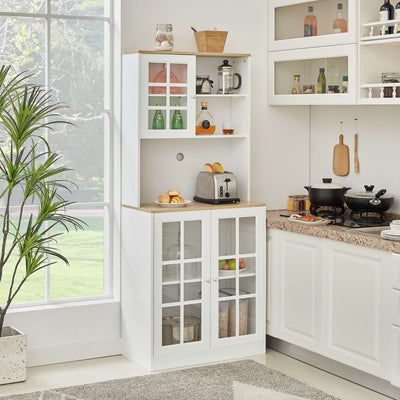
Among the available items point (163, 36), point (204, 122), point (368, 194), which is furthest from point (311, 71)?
point (163, 36)

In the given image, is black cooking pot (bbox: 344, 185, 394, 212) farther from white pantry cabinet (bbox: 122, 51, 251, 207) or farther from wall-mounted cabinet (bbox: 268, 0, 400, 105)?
white pantry cabinet (bbox: 122, 51, 251, 207)

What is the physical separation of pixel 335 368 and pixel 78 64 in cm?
246

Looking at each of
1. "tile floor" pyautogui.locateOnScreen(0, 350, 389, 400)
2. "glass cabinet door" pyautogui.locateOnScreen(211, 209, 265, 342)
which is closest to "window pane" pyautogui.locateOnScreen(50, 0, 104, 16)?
"glass cabinet door" pyautogui.locateOnScreen(211, 209, 265, 342)

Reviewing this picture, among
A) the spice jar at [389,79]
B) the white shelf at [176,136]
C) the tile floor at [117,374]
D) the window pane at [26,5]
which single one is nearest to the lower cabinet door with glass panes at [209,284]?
the tile floor at [117,374]

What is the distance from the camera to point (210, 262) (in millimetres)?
4539

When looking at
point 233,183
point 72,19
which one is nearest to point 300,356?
point 233,183

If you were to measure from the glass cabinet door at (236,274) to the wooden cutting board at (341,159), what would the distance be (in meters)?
0.73

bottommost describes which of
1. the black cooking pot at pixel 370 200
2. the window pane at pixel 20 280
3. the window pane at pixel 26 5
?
the window pane at pixel 20 280

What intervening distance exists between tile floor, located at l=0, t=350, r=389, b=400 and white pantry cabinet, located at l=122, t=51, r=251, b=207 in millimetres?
998

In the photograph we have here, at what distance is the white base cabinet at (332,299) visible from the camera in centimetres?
396

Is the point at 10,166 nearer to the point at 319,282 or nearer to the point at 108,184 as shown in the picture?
the point at 108,184

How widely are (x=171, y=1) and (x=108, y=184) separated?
4.07 feet

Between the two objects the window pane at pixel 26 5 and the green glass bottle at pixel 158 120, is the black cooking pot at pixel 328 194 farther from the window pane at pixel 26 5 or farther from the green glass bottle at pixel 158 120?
the window pane at pixel 26 5

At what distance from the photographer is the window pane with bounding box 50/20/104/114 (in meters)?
4.57
